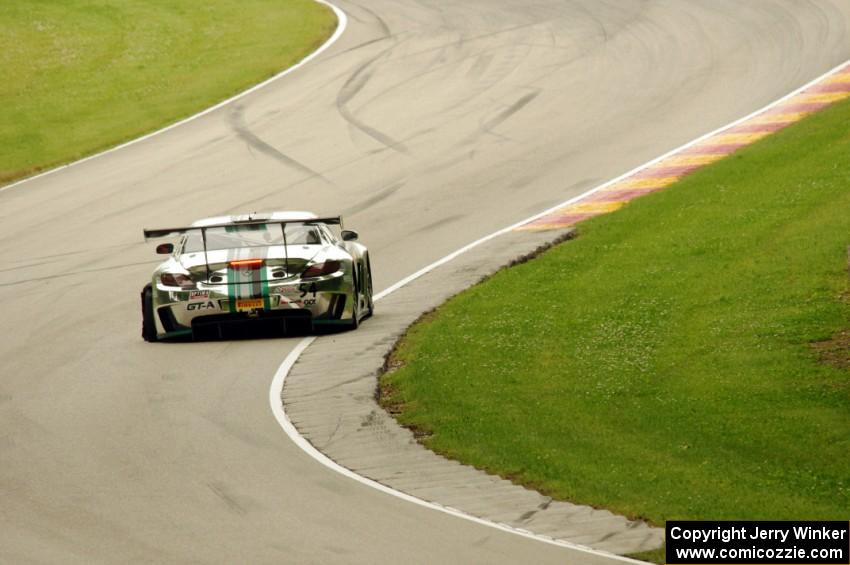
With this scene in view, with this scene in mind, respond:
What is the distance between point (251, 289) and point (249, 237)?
102cm

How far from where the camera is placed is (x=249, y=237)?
57.8ft

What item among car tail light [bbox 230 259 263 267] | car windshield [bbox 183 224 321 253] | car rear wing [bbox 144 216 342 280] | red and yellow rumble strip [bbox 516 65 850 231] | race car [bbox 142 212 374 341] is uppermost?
car rear wing [bbox 144 216 342 280]

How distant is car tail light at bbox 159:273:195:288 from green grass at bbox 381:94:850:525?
2.43 meters

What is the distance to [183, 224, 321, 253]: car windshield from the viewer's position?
17484 millimetres

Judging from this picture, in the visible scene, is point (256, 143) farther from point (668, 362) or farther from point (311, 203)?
point (668, 362)

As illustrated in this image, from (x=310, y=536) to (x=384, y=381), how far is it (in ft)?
17.4

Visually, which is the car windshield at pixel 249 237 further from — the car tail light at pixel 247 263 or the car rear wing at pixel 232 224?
the car tail light at pixel 247 263

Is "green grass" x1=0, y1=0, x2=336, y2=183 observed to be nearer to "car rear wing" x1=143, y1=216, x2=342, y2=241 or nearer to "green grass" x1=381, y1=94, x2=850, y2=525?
"car rear wing" x1=143, y1=216, x2=342, y2=241

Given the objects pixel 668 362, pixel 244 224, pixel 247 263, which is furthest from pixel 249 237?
pixel 668 362

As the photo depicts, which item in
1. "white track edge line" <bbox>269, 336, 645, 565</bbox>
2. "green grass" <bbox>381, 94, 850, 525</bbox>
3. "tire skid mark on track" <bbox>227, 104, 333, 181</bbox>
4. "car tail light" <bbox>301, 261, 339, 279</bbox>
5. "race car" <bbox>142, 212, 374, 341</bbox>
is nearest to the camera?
"white track edge line" <bbox>269, 336, 645, 565</bbox>

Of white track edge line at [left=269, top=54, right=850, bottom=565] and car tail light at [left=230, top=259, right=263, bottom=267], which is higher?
car tail light at [left=230, top=259, right=263, bottom=267]

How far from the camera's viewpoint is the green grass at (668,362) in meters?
11.4

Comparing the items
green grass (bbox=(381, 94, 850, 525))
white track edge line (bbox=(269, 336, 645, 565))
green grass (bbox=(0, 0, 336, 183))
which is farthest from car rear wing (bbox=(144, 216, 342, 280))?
green grass (bbox=(0, 0, 336, 183))

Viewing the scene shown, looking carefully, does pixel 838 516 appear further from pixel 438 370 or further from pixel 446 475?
pixel 438 370
